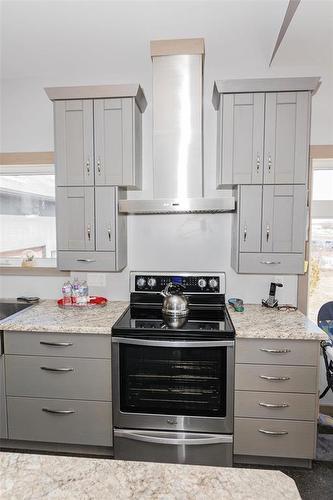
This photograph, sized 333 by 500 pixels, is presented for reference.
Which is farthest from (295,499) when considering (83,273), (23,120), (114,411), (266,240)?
(23,120)

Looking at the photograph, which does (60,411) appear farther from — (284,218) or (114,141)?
(284,218)

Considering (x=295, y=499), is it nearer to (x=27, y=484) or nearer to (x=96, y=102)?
(x=27, y=484)

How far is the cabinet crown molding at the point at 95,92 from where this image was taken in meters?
2.17

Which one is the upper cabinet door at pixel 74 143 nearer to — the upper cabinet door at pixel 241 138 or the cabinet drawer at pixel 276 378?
the upper cabinet door at pixel 241 138

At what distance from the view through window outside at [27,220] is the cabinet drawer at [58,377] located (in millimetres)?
982

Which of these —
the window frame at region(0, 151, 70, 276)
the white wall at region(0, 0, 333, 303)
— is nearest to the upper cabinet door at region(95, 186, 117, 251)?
the white wall at region(0, 0, 333, 303)

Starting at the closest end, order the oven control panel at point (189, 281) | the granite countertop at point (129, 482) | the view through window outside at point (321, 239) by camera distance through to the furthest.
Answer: the granite countertop at point (129, 482)
the oven control panel at point (189, 281)
the view through window outside at point (321, 239)

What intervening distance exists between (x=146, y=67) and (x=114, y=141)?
2.46ft

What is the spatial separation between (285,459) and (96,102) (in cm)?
272

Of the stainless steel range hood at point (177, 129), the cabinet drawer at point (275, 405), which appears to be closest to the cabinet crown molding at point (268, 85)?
the stainless steel range hood at point (177, 129)

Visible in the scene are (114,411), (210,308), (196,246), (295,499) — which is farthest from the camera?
(196,246)

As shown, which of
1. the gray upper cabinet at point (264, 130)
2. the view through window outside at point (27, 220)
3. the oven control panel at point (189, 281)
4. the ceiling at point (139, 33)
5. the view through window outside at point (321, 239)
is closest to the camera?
the ceiling at point (139, 33)

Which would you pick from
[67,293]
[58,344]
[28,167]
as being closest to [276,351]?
[58,344]

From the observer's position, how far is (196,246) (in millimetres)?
2537
